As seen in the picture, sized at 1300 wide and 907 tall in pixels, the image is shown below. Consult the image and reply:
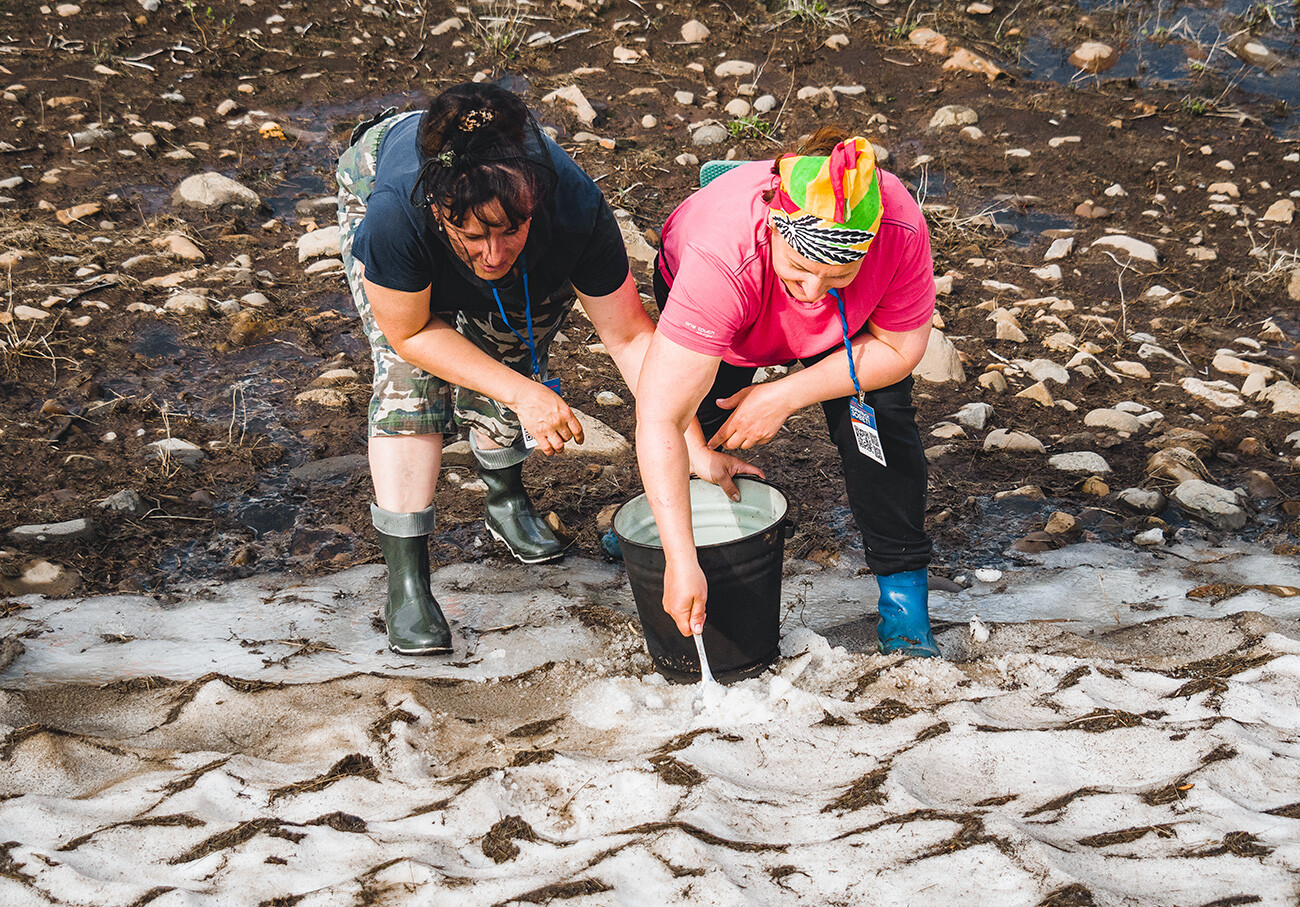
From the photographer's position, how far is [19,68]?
606 cm

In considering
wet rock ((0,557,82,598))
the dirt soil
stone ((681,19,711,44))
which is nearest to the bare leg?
the dirt soil

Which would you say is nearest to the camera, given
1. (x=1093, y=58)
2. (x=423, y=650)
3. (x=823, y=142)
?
(x=823, y=142)

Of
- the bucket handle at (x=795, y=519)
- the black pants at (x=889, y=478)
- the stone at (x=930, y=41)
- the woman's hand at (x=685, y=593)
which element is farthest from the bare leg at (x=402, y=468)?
the stone at (x=930, y=41)

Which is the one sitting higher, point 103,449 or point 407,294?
point 407,294

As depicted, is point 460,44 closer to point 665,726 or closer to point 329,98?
point 329,98

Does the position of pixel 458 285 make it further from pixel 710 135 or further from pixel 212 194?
pixel 710 135

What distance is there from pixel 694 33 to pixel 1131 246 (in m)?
3.15

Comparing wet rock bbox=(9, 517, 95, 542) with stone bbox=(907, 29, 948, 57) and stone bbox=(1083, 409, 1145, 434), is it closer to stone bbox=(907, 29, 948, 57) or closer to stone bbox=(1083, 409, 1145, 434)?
stone bbox=(1083, 409, 1145, 434)

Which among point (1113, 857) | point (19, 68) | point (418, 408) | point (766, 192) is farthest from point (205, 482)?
point (19, 68)

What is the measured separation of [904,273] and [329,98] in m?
4.80

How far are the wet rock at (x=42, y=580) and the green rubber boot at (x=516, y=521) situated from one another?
122 cm

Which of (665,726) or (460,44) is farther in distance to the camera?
(460,44)

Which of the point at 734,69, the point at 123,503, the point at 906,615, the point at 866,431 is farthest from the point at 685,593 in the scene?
the point at 734,69

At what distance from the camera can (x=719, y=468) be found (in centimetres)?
267
